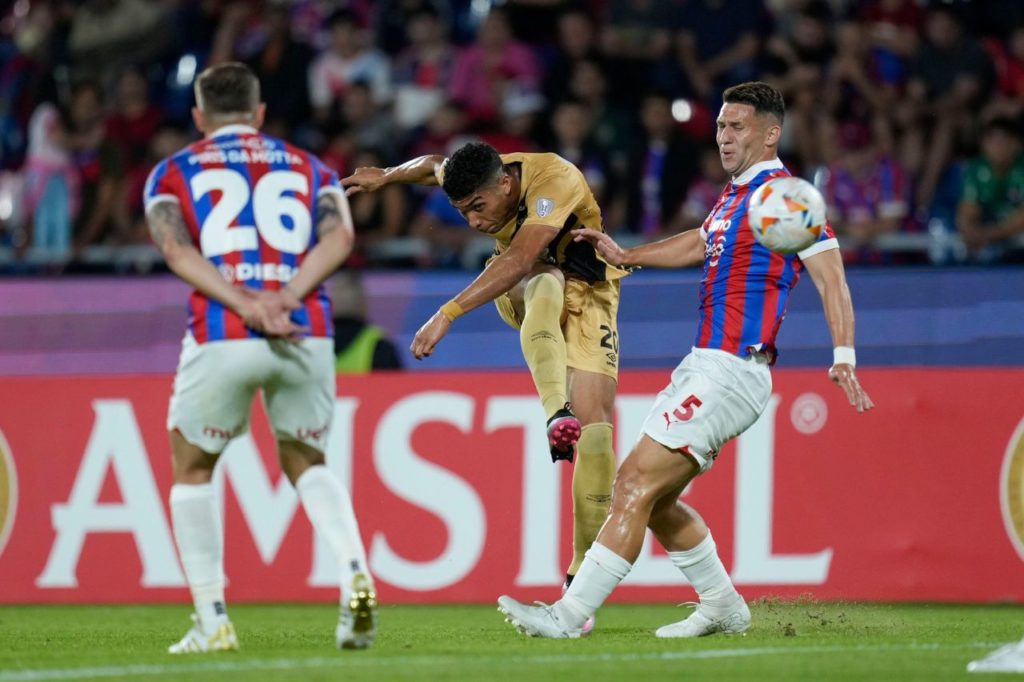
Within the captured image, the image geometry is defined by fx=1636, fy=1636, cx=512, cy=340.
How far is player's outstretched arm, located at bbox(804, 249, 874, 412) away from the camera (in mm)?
6477

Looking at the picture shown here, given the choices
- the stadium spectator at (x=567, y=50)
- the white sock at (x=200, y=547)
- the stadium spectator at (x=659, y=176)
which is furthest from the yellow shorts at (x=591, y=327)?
the stadium spectator at (x=567, y=50)

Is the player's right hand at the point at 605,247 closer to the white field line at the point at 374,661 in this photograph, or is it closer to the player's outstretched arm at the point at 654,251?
the player's outstretched arm at the point at 654,251

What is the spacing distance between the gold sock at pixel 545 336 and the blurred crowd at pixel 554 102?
4.41 m

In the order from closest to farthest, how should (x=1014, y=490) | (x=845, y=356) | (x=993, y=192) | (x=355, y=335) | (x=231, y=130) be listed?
(x=231, y=130) → (x=845, y=356) → (x=1014, y=490) → (x=355, y=335) → (x=993, y=192)

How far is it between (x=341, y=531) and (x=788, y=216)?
2173 millimetres

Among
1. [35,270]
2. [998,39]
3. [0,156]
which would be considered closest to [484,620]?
[35,270]

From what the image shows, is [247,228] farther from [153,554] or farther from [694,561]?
[153,554]

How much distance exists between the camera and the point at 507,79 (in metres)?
14.1

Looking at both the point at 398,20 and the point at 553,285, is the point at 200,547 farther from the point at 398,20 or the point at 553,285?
the point at 398,20

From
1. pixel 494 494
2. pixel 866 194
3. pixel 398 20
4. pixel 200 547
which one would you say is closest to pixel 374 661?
pixel 200 547

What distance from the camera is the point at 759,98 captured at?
Answer: 7062 mm

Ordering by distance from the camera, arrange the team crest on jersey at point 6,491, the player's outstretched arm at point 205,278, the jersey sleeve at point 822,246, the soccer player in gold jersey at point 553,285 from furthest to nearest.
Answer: the team crest on jersey at point 6,491 → the soccer player in gold jersey at point 553,285 → the jersey sleeve at point 822,246 → the player's outstretched arm at point 205,278

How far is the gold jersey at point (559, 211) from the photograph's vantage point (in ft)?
25.7

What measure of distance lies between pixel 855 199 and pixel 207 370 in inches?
291
